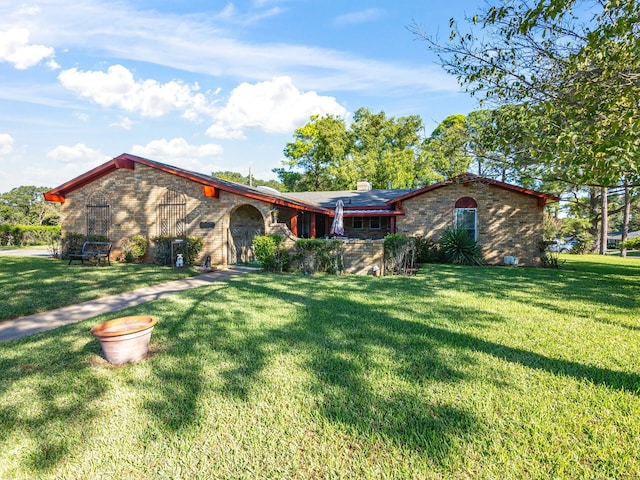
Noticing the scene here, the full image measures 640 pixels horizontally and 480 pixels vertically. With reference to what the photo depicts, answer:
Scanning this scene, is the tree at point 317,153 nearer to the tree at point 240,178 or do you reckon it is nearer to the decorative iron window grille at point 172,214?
the decorative iron window grille at point 172,214

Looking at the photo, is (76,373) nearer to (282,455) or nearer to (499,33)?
(282,455)

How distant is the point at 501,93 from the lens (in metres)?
7.29

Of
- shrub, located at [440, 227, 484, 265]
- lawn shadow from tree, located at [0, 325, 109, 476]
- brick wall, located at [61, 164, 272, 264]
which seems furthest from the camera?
shrub, located at [440, 227, 484, 265]

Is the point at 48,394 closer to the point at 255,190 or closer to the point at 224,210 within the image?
the point at 224,210

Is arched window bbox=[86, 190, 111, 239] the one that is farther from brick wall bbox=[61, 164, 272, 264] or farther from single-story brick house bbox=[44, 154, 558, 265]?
brick wall bbox=[61, 164, 272, 264]

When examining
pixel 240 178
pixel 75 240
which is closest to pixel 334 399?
pixel 75 240

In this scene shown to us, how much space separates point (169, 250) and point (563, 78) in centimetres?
1402

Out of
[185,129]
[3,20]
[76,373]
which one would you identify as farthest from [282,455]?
[185,129]

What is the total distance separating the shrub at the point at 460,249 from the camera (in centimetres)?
1489

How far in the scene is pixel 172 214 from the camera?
14.6 meters

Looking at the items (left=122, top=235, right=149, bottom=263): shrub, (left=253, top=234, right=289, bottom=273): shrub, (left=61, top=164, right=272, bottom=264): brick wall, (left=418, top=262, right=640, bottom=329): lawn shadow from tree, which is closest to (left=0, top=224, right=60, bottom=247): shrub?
(left=61, top=164, right=272, bottom=264): brick wall

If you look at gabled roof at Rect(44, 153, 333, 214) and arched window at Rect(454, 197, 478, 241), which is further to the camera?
arched window at Rect(454, 197, 478, 241)

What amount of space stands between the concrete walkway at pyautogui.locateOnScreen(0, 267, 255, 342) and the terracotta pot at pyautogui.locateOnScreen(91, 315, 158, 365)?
89.1 inches

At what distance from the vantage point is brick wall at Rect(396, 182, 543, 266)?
1525cm
